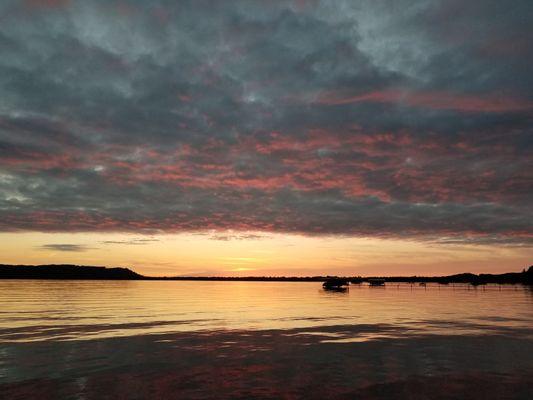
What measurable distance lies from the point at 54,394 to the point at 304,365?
13.3 metres

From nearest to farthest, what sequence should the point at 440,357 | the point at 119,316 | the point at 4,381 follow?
the point at 4,381
the point at 440,357
the point at 119,316

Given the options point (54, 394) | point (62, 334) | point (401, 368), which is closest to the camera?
point (54, 394)

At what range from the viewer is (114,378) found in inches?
847

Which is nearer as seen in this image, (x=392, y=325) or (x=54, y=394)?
(x=54, y=394)

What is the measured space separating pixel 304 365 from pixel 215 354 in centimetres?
663

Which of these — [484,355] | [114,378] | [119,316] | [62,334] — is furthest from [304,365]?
[119,316]

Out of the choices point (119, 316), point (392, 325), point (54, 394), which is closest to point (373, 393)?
point (54, 394)

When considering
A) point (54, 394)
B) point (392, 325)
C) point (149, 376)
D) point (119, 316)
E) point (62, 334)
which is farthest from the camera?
point (119, 316)

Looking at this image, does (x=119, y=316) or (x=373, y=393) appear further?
(x=119, y=316)

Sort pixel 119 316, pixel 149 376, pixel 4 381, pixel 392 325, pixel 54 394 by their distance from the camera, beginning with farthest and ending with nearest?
pixel 119 316 → pixel 392 325 → pixel 149 376 → pixel 4 381 → pixel 54 394

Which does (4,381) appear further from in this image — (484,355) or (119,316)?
(119,316)

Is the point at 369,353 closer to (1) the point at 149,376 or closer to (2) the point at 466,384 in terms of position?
(2) the point at 466,384

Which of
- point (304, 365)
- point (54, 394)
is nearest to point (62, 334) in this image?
point (54, 394)

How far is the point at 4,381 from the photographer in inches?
818
